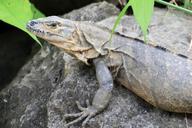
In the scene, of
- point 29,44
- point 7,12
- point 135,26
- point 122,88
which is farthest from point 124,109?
point 29,44

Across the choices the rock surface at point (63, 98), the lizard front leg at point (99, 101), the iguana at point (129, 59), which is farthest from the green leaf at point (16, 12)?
the rock surface at point (63, 98)

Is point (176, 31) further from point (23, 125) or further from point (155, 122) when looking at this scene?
point (23, 125)

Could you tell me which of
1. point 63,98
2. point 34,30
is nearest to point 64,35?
point 34,30

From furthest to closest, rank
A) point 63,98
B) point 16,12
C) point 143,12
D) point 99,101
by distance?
1. point 63,98
2. point 99,101
3. point 16,12
4. point 143,12

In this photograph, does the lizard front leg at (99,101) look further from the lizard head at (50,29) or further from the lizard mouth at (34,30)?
the lizard mouth at (34,30)

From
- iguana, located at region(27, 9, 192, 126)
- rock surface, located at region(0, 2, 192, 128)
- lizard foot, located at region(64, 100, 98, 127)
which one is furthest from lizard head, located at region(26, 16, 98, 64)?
lizard foot, located at region(64, 100, 98, 127)

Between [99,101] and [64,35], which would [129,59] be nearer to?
[99,101]
